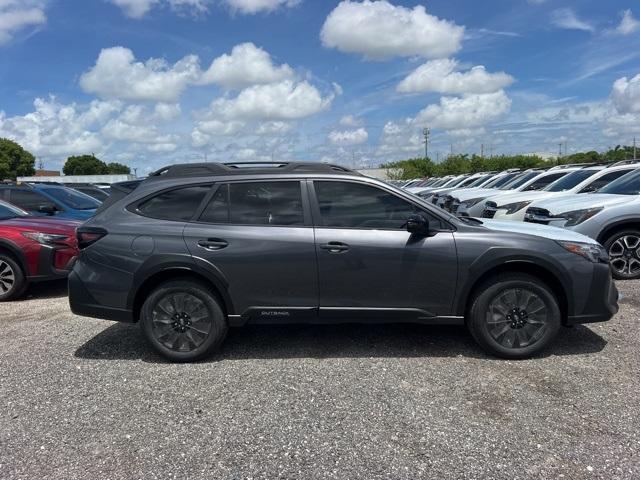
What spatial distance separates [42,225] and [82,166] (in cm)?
12196

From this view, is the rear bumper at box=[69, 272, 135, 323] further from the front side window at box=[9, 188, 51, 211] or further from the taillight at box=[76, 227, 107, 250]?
the front side window at box=[9, 188, 51, 211]

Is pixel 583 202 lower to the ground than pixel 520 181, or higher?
lower

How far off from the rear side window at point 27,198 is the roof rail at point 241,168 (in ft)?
21.0

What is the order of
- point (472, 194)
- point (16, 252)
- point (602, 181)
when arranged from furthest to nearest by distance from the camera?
point (472, 194)
point (602, 181)
point (16, 252)

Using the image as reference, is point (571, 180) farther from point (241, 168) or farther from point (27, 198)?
point (27, 198)

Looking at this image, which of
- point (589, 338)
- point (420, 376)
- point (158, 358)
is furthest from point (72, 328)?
point (589, 338)

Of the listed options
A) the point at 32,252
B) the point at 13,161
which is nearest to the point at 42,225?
the point at 32,252

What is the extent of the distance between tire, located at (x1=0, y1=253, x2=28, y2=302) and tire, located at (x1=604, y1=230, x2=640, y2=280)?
8.34 m

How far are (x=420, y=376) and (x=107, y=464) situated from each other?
237cm

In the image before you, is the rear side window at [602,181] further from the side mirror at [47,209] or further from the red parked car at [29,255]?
the side mirror at [47,209]

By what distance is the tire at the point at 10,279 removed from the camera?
22.8 feet

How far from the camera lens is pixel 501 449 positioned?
9.98 feet

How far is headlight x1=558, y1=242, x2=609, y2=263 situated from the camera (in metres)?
4.34

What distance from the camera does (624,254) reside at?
729 cm
